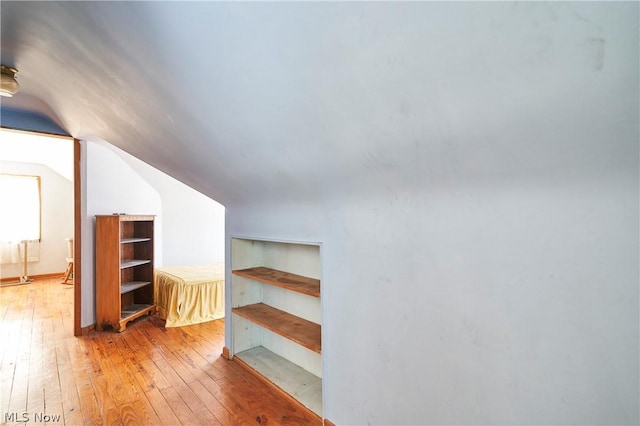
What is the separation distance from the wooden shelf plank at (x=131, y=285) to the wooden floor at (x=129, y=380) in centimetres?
42

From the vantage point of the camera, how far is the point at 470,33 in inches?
30.1

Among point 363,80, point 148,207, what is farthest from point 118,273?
point 363,80

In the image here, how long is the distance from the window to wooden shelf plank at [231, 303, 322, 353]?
19.1 feet

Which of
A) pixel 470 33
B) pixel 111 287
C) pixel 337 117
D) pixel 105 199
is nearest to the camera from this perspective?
pixel 470 33

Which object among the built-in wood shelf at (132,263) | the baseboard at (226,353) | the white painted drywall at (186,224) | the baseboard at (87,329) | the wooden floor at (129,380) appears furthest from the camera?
the white painted drywall at (186,224)

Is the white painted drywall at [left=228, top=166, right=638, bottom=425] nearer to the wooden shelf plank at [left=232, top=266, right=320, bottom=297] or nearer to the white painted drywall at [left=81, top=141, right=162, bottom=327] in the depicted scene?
the wooden shelf plank at [left=232, top=266, right=320, bottom=297]

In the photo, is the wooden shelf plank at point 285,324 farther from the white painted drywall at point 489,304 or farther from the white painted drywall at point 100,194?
the white painted drywall at point 100,194

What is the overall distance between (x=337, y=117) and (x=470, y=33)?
1.82 ft

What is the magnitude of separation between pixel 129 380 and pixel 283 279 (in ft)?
4.77

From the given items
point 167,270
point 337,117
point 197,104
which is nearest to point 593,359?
point 337,117

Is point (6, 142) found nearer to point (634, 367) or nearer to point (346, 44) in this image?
point (346, 44)

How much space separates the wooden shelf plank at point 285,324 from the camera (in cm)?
202

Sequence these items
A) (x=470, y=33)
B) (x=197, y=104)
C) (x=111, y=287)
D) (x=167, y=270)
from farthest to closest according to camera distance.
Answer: (x=167, y=270) → (x=111, y=287) → (x=197, y=104) → (x=470, y=33)

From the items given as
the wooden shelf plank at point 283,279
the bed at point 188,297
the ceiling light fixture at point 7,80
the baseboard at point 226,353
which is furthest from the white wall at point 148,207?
the wooden shelf plank at point 283,279
